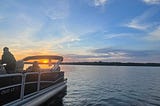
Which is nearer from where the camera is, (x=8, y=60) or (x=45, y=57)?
(x=8, y=60)

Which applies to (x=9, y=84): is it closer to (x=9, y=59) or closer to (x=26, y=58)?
(x=9, y=59)

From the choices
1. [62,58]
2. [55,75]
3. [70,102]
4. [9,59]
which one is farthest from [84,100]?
[9,59]

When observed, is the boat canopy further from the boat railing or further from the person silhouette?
the person silhouette

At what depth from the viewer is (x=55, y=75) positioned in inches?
563

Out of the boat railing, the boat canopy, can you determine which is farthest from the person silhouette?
the boat canopy

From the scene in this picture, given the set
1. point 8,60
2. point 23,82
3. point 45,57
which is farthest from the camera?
point 45,57

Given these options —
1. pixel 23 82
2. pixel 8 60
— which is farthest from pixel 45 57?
pixel 23 82

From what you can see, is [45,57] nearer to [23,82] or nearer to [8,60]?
[8,60]

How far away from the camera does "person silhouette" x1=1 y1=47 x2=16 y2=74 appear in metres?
9.62

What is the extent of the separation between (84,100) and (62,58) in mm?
4278

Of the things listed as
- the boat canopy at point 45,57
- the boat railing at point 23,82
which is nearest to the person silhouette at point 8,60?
the boat railing at point 23,82

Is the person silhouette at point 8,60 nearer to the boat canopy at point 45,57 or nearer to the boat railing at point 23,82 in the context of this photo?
the boat railing at point 23,82

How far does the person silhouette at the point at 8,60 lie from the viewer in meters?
9.62

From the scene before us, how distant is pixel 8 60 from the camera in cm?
970
